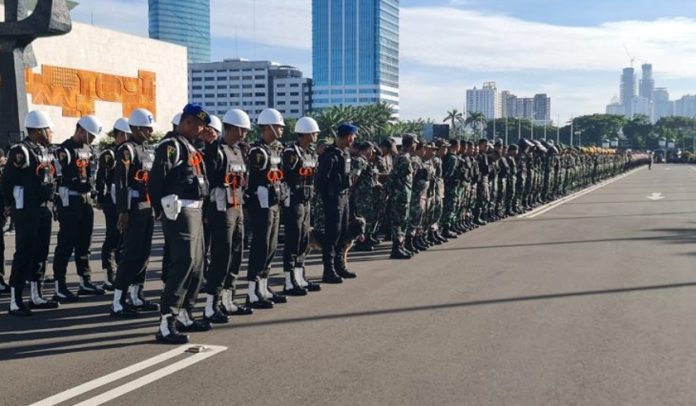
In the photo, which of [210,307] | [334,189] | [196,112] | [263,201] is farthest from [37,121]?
[334,189]

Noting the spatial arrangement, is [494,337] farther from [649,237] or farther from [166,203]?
[649,237]

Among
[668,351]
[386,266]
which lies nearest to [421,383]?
[668,351]

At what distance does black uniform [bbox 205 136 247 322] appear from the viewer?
6.80 metres

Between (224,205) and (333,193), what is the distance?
261cm

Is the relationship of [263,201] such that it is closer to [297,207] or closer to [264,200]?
[264,200]

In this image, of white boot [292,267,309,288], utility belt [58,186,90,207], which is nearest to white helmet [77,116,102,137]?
utility belt [58,186,90,207]

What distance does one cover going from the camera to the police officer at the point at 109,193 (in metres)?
8.25

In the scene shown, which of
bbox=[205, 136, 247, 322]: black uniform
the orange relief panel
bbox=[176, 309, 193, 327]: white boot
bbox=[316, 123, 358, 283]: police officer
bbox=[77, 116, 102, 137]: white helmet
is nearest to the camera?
bbox=[176, 309, 193, 327]: white boot

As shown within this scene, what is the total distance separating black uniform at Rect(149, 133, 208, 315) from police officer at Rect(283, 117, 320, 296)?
2011mm

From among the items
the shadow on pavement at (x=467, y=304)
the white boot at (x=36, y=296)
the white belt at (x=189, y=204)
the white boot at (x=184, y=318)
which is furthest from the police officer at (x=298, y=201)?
the white boot at (x=36, y=296)

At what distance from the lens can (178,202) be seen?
6023 millimetres

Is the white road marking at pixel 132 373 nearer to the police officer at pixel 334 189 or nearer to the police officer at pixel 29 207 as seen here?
the police officer at pixel 29 207

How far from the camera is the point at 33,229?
758 centimetres

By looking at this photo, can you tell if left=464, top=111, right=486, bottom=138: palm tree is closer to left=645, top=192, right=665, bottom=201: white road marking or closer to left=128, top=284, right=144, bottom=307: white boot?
left=645, top=192, right=665, bottom=201: white road marking
